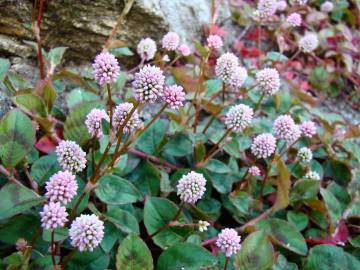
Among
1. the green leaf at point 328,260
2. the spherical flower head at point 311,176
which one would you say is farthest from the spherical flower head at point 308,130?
the green leaf at point 328,260

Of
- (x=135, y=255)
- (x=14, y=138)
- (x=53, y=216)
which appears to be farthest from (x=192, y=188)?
(x=14, y=138)

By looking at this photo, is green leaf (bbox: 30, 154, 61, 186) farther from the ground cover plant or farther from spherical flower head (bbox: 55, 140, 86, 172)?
spherical flower head (bbox: 55, 140, 86, 172)

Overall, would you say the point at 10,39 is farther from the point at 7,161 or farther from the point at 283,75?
the point at 283,75

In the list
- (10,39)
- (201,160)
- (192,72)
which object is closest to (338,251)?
(201,160)

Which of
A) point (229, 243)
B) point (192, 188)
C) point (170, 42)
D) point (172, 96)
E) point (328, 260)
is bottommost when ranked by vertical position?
point (328, 260)

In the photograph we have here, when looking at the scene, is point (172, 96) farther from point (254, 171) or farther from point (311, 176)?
point (311, 176)

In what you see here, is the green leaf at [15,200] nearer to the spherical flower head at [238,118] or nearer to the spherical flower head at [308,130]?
the spherical flower head at [238,118]

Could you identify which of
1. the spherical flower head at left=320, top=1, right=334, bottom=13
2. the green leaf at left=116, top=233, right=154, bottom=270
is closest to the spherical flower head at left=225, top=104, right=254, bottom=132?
the green leaf at left=116, top=233, right=154, bottom=270
